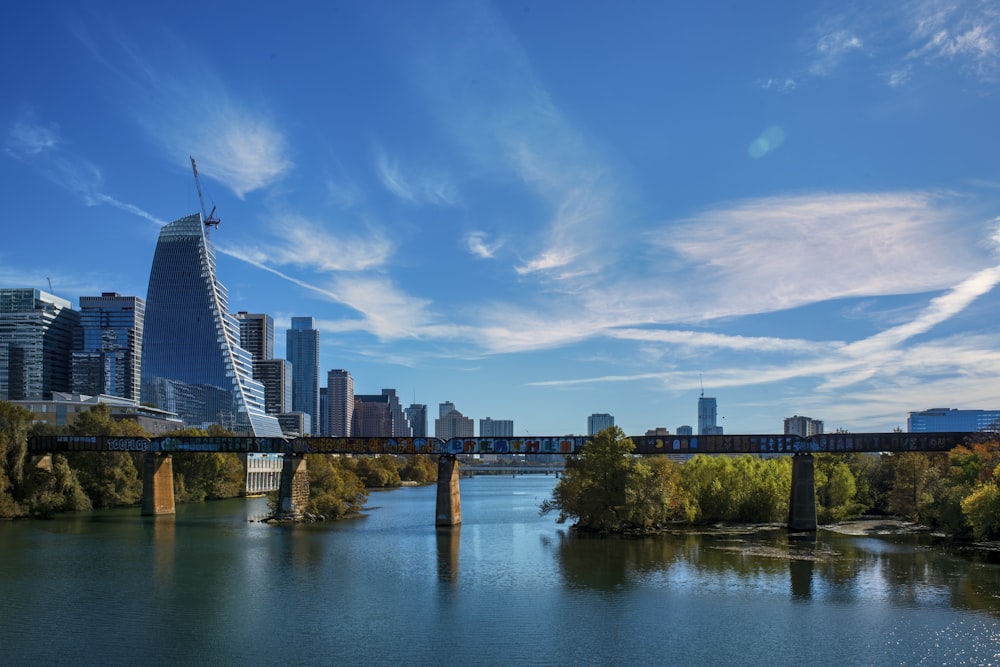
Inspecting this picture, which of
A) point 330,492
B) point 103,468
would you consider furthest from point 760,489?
point 103,468

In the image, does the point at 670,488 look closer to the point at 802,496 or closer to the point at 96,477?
the point at 802,496

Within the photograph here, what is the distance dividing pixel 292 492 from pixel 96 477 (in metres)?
40.4

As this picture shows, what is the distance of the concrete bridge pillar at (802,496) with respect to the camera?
101 meters

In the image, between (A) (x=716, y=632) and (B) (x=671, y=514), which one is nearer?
(A) (x=716, y=632)

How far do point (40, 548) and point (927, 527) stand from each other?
99.3 metres

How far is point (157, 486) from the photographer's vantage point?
4806 inches

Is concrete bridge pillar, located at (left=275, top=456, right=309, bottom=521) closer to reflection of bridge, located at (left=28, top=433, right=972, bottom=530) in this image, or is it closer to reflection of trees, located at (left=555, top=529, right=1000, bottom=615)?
reflection of bridge, located at (left=28, top=433, right=972, bottom=530)

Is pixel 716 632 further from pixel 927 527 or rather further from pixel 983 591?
pixel 927 527

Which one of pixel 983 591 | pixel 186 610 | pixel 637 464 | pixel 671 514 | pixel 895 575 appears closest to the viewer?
pixel 186 610

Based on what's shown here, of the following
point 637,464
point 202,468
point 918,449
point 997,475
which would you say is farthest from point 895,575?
point 202,468

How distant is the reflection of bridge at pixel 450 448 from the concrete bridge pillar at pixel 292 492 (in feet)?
0.44

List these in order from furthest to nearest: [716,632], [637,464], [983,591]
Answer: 1. [637,464]
2. [983,591]
3. [716,632]

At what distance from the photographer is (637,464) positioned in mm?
98000

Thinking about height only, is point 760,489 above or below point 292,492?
above
